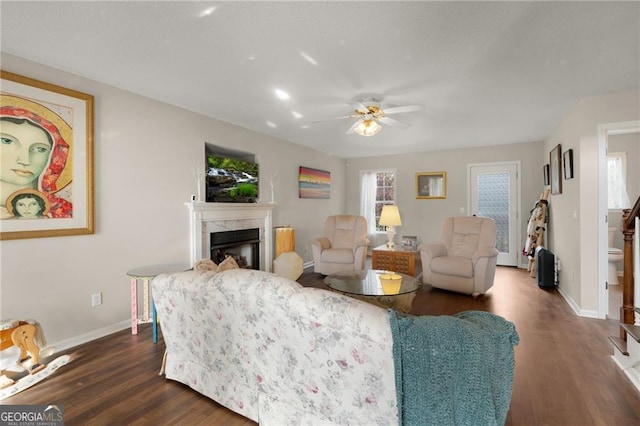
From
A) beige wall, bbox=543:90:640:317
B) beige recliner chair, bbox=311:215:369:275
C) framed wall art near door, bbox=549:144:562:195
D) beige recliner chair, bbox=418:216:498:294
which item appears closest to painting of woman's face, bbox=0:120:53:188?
beige recliner chair, bbox=311:215:369:275

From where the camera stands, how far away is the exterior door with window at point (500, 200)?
18.9 ft

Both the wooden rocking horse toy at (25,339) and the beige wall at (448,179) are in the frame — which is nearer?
the wooden rocking horse toy at (25,339)

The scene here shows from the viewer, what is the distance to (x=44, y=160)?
2.49m

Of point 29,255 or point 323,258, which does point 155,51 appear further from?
point 323,258

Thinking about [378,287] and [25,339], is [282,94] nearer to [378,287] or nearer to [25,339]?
[378,287]

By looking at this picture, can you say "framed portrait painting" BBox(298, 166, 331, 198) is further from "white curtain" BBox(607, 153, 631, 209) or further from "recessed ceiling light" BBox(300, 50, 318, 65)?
"white curtain" BBox(607, 153, 631, 209)

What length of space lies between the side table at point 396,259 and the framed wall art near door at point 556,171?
214cm

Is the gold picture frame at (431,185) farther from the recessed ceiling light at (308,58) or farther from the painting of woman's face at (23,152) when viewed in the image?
the painting of woman's face at (23,152)

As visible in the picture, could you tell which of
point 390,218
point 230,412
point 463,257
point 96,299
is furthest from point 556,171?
point 96,299

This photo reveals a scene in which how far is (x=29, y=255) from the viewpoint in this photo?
2424 mm

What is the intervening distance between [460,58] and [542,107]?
1.98 metres

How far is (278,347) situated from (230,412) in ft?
2.26

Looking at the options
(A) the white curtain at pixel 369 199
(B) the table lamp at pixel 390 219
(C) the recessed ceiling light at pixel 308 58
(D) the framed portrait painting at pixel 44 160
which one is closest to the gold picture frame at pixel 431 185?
(A) the white curtain at pixel 369 199

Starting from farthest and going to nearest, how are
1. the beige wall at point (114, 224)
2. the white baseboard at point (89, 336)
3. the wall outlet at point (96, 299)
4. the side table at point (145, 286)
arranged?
1. the wall outlet at point (96, 299)
2. the side table at point (145, 286)
3. the white baseboard at point (89, 336)
4. the beige wall at point (114, 224)
